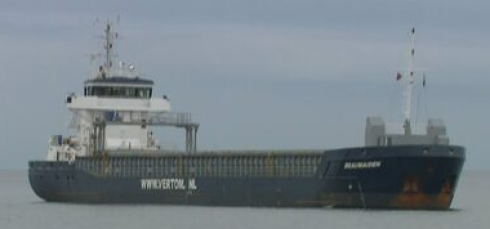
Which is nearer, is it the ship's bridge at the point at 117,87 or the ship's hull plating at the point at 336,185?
the ship's hull plating at the point at 336,185

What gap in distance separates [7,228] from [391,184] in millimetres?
15216

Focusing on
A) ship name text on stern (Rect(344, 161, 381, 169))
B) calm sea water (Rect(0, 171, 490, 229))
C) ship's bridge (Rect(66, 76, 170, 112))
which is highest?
ship's bridge (Rect(66, 76, 170, 112))

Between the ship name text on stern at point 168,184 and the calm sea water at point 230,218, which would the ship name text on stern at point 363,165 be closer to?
the calm sea water at point 230,218

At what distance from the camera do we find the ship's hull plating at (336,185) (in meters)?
63.5

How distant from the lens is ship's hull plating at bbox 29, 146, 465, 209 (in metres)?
63.5

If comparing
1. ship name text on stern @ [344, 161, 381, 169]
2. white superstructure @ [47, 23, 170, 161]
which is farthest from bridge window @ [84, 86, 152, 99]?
ship name text on stern @ [344, 161, 381, 169]

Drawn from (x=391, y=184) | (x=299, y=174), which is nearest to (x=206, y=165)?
(x=299, y=174)

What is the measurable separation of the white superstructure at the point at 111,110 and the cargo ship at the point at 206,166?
0.16 ft

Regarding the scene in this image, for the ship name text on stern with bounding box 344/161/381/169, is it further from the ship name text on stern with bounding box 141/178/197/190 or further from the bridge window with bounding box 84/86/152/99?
the bridge window with bounding box 84/86/152/99

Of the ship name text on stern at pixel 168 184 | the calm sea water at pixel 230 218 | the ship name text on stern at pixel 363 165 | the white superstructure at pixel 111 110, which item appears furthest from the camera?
Answer: the white superstructure at pixel 111 110

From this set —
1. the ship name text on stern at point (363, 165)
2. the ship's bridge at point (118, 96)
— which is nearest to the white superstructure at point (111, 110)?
the ship's bridge at point (118, 96)

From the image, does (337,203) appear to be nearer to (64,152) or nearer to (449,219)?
(449,219)

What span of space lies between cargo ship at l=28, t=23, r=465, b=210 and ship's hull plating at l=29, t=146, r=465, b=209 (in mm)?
40

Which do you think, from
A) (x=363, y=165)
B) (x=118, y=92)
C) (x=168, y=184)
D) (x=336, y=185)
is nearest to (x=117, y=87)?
(x=118, y=92)
